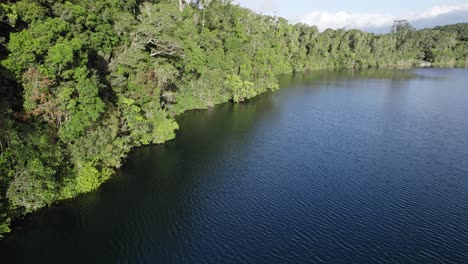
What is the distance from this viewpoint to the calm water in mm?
24641

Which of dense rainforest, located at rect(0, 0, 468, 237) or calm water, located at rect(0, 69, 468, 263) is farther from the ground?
dense rainforest, located at rect(0, 0, 468, 237)

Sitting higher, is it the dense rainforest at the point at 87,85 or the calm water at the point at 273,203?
the dense rainforest at the point at 87,85

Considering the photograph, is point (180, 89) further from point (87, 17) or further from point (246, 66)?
point (87, 17)

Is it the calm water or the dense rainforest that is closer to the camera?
the calm water

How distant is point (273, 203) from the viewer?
31.5 m

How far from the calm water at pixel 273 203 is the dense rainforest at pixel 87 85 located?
2.54 metres

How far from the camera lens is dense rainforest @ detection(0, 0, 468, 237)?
27094mm

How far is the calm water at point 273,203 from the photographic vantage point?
24641 mm

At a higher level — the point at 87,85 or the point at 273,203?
the point at 87,85

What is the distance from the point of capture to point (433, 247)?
25703 mm

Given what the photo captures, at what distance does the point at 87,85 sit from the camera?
103 ft

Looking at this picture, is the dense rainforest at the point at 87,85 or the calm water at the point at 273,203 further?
the dense rainforest at the point at 87,85

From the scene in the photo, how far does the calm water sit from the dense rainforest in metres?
2.54

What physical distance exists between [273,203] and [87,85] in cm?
2042
